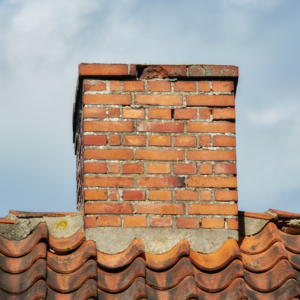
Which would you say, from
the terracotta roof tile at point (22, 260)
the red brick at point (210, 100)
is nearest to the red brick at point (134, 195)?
the terracotta roof tile at point (22, 260)

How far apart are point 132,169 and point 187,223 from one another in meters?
0.49

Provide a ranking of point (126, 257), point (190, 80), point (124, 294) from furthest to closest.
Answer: point (190, 80), point (126, 257), point (124, 294)

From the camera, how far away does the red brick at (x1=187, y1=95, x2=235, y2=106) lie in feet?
10.8

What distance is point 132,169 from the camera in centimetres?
315

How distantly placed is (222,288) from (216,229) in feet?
1.47

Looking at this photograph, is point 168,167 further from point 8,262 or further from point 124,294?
point 8,262

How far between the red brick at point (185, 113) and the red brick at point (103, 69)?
0.44 meters

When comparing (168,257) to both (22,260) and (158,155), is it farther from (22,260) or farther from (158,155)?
(22,260)

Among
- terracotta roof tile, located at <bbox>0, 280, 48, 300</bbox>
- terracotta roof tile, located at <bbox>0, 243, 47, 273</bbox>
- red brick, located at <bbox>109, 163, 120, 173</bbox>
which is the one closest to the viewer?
terracotta roof tile, located at <bbox>0, 280, 48, 300</bbox>

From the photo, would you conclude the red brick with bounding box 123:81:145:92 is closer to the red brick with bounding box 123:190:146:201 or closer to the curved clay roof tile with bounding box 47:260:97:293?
the red brick with bounding box 123:190:146:201

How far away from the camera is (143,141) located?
320 cm

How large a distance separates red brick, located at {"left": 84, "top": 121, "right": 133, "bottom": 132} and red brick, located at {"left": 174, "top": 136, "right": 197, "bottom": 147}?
1.02ft

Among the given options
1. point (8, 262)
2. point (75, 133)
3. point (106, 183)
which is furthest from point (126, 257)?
point (75, 133)

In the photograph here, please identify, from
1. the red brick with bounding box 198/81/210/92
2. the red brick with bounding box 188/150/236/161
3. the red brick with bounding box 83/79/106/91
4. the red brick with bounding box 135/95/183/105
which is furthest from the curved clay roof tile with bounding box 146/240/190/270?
the red brick with bounding box 83/79/106/91
